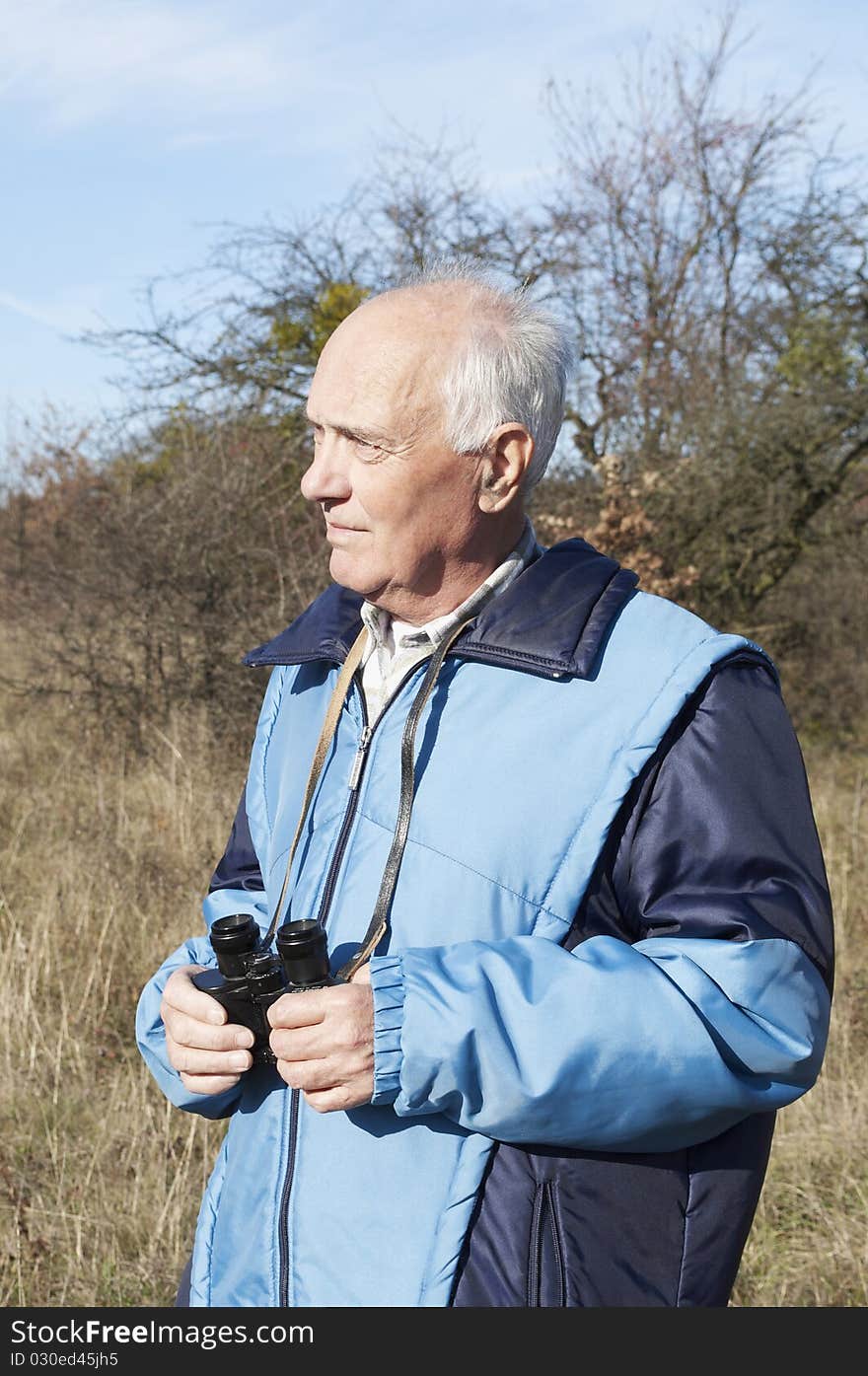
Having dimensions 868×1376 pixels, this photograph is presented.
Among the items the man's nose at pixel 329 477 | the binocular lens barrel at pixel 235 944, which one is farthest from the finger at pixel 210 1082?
the man's nose at pixel 329 477

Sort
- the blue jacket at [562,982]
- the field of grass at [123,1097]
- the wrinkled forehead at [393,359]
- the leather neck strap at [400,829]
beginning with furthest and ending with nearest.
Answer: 1. the field of grass at [123,1097]
2. the wrinkled forehead at [393,359]
3. the leather neck strap at [400,829]
4. the blue jacket at [562,982]

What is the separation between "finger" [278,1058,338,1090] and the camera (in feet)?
4.40

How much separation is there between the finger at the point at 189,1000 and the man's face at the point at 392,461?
1.89 feet

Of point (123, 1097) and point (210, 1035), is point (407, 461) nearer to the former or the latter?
point (210, 1035)

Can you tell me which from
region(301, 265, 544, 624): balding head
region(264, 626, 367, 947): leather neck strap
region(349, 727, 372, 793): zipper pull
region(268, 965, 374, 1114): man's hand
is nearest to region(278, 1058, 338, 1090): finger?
region(268, 965, 374, 1114): man's hand

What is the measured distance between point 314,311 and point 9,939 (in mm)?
5967

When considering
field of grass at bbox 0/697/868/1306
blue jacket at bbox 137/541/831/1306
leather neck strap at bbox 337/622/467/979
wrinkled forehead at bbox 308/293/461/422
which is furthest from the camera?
field of grass at bbox 0/697/868/1306

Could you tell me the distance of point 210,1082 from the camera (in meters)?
1.52

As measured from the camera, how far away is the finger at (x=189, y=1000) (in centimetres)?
150

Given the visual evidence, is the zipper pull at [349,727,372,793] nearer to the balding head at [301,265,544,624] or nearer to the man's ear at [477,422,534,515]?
the balding head at [301,265,544,624]

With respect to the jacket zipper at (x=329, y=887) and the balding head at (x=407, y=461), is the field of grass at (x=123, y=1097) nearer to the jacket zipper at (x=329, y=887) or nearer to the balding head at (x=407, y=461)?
the jacket zipper at (x=329, y=887)

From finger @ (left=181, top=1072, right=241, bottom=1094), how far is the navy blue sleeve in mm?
482

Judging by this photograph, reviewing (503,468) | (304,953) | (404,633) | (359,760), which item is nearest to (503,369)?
(503,468)

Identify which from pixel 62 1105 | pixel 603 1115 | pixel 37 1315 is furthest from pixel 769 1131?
pixel 62 1105
